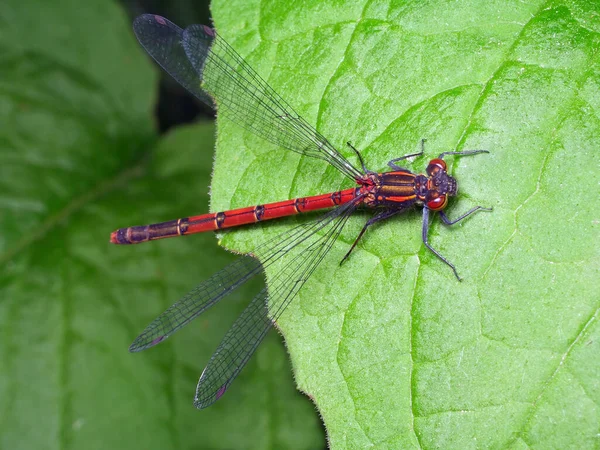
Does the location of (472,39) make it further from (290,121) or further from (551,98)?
(290,121)

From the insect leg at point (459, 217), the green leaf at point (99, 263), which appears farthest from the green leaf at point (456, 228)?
the green leaf at point (99, 263)

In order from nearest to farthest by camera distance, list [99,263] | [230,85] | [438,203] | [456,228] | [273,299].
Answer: [456,228] → [438,203] → [273,299] → [230,85] → [99,263]

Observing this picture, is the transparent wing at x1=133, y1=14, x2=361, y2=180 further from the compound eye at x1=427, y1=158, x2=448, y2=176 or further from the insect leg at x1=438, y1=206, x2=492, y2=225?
the insect leg at x1=438, y1=206, x2=492, y2=225

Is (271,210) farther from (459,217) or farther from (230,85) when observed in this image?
(459,217)

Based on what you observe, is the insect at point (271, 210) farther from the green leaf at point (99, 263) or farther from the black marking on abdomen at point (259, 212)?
the green leaf at point (99, 263)

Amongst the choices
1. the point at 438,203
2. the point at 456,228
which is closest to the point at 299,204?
the point at 438,203

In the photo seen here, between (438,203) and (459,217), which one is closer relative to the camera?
(459,217)

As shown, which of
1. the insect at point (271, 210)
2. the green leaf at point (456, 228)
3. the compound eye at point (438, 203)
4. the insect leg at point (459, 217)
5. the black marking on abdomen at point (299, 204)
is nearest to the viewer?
the green leaf at point (456, 228)

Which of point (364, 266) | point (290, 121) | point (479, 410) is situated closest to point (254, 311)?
point (364, 266)
